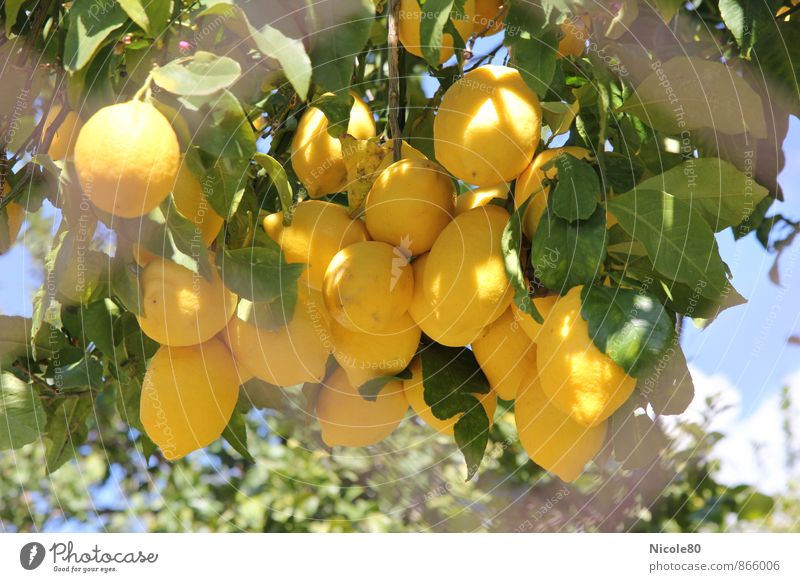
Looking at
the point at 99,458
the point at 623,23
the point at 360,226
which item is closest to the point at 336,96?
the point at 360,226

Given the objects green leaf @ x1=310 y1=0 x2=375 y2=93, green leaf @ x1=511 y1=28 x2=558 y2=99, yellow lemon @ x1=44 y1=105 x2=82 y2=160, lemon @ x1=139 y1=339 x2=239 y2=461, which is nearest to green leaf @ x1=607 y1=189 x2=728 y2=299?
green leaf @ x1=511 y1=28 x2=558 y2=99

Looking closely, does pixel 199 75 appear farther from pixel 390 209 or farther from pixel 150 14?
pixel 390 209

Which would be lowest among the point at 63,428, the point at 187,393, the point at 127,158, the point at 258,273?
the point at 63,428

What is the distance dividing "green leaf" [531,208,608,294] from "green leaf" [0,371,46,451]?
43cm

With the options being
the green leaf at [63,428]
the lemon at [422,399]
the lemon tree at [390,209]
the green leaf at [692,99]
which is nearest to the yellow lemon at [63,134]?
the lemon tree at [390,209]

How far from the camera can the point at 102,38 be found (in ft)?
1.80

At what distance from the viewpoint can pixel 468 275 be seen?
0.64 m

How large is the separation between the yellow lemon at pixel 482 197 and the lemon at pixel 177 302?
8.1 inches

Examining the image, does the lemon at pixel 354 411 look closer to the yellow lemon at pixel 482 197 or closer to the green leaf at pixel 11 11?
the yellow lemon at pixel 482 197

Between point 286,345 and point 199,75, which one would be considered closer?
point 199,75

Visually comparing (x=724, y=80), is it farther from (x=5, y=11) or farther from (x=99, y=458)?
(x=99, y=458)

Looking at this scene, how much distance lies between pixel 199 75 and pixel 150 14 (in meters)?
0.07

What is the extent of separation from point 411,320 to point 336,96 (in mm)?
189

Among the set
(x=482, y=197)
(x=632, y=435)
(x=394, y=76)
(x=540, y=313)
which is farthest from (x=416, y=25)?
(x=632, y=435)
